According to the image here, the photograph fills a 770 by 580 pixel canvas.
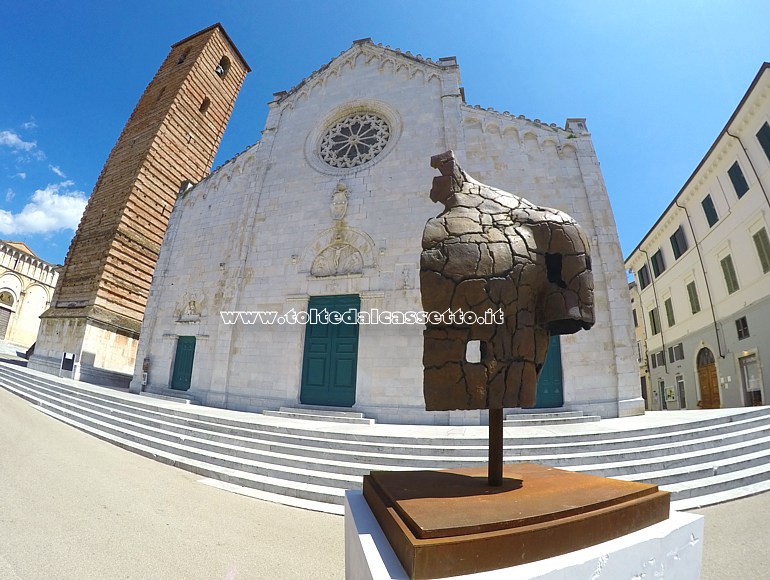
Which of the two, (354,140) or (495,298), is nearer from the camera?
(495,298)

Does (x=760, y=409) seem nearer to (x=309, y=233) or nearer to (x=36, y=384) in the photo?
(x=309, y=233)

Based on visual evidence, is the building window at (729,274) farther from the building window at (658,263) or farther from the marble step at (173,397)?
the marble step at (173,397)

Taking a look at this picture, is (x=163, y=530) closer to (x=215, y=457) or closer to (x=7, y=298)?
(x=215, y=457)

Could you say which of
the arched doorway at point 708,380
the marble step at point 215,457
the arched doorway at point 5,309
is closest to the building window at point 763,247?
the arched doorway at point 708,380

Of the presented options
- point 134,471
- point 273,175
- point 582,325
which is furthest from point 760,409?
point 273,175

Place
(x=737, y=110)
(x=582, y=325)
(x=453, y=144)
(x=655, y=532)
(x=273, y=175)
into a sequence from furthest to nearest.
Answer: (x=737, y=110)
(x=273, y=175)
(x=453, y=144)
(x=582, y=325)
(x=655, y=532)

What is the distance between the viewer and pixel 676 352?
20734mm

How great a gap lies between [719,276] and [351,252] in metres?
18.7

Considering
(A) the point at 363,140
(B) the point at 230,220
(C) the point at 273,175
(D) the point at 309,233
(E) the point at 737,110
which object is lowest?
(D) the point at 309,233

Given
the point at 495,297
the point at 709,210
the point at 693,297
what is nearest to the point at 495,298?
the point at 495,297

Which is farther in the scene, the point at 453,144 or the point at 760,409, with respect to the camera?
the point at 453,144

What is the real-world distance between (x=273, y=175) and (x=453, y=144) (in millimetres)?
7154

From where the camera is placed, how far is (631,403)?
929 cm

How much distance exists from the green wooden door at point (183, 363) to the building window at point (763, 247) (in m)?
23.4
